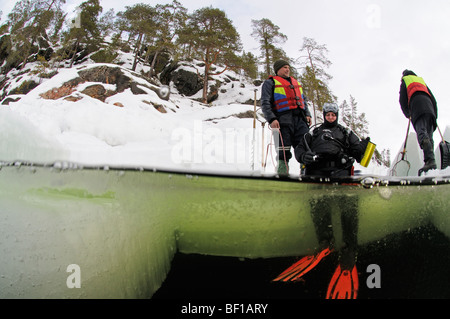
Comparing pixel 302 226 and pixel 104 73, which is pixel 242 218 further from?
pixel 104 73

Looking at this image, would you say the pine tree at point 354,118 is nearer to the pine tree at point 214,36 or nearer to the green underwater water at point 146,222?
the pine tree at point 214,36

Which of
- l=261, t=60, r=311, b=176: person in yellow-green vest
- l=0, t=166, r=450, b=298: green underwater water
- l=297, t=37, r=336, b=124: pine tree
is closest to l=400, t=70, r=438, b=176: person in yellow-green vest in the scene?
l=0, t=166, r=450, b=298: green underwater water

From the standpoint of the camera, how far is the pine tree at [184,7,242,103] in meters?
24.4

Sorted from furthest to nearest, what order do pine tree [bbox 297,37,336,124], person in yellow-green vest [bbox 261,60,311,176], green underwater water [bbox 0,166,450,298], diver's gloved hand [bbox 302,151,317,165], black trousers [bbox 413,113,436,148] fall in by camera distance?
pine tree [bbox 297,37,336,124], person in yellow-green vest [bbox 261,60,311,176], black trousers [bbox 413,113,436,148], diver's gloved hand [bbox 302,151,317,165], green underwater water [bbox 0,166,450,298]

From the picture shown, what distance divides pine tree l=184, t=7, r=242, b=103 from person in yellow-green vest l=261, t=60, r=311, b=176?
2253 centimetres

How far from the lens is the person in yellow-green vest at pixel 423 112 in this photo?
2484mm

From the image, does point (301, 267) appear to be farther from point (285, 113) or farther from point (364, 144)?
point (285, 113)

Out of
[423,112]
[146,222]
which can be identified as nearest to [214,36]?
[423,112]

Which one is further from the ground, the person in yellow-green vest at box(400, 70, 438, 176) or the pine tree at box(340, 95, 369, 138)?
the pine tree at box(340, 95, 369, 138)

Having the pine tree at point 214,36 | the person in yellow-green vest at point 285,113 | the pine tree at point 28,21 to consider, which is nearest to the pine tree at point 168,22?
the pine tree at point 214,36

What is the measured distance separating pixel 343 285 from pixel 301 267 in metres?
0.31

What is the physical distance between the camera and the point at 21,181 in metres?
1.93

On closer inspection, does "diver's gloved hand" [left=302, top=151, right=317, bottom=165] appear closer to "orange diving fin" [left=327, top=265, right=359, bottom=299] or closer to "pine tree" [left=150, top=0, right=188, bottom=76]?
"orange diving fin" [left=327, top=265, right=359, bottom=299]

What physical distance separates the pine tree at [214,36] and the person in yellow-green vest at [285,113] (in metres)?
22.5
